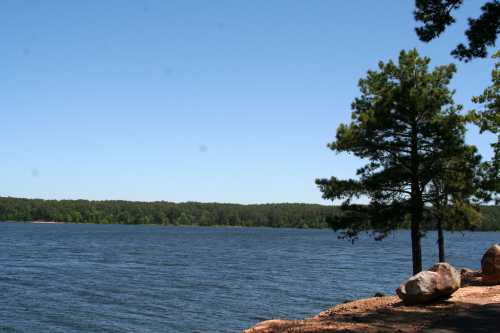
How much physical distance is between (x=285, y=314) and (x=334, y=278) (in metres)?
21.1

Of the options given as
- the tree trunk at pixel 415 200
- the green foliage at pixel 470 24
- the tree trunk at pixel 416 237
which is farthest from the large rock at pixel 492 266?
the green foliage at pixel 470 24

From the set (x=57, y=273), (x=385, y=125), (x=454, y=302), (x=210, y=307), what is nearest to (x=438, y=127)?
(x=385, y=125)

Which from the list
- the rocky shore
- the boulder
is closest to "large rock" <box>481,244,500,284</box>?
the boulder

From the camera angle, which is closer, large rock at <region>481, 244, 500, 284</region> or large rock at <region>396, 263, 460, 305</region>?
large rock at <region>396, 263, 460, 305</region>

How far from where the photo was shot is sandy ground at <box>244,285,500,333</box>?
15.4m

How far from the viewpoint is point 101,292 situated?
4109 centimetres

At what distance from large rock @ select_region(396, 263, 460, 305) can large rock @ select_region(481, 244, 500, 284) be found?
634cm

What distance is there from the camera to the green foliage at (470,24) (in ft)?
55.0

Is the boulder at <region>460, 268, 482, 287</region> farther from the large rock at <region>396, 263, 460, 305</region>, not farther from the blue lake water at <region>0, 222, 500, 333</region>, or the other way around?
the large rock at <region>396, 263, 460, 305</region>

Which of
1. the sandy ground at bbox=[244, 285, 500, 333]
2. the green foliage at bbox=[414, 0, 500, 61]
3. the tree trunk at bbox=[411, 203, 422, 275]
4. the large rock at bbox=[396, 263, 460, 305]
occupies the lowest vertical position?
the sandy ground at bbox=[244, 285, 500, 333]

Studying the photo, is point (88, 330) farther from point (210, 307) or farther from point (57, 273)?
point (57, 273)

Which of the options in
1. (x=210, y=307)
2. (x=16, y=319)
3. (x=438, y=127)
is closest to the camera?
(x=438, y=127)

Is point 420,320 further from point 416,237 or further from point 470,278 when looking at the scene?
point 470,278

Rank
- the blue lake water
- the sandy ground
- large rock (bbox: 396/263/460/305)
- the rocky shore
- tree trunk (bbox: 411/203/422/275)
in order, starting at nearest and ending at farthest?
1. the sandy ground
2. the rocky shore
3. large rock (bbox: 396/263/460/305)
4. tree trunk (bbox: 411/203/422/275)
5. the blue lake water
